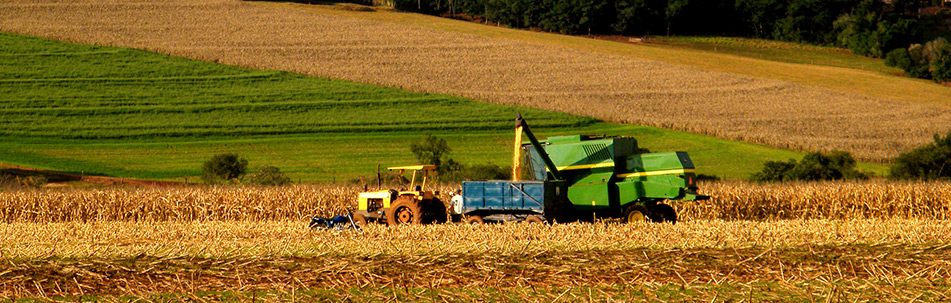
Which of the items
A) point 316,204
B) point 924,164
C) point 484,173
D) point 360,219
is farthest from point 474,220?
point 924,164

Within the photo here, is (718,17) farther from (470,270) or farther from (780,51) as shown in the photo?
(470,270)

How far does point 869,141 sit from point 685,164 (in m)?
33.3

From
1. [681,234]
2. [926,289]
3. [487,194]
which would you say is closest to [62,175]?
[487,194]

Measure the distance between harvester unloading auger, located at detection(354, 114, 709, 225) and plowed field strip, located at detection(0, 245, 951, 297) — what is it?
7555mm

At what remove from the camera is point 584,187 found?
22.3 metres

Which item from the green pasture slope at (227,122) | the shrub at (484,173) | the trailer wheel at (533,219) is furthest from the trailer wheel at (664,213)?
the green pasture slope at (227,122)

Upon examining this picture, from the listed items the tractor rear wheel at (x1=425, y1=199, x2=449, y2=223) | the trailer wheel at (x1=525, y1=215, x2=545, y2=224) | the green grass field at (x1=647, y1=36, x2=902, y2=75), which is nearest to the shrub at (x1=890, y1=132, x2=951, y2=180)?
the trailer wheel at (x1=525, y1=215, x2=545, y2=224)

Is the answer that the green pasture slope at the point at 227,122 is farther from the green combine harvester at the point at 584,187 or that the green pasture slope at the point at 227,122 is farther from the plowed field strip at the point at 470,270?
the plowed field strip at the point at 470,270

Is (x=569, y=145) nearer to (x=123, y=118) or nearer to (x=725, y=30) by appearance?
(x=123, y=118)

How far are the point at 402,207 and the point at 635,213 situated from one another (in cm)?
571

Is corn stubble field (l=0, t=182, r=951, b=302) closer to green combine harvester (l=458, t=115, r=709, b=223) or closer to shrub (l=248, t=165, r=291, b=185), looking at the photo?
green combine harvester (l=458, t=115, r=709, b=223)

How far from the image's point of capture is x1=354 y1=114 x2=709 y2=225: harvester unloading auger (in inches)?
857

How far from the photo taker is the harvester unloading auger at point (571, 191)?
2177 cm

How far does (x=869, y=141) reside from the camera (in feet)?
166
